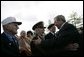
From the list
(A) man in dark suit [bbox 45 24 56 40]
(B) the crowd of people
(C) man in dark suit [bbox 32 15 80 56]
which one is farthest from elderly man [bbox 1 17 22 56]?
(A) man in dark suit [bbox 45 24 56 40]

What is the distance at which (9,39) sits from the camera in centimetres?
656

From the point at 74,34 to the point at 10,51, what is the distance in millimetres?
1589

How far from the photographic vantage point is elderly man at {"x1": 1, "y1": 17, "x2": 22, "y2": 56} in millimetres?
6009

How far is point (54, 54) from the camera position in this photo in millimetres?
4871

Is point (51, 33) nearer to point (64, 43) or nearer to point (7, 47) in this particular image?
point (7, 47)

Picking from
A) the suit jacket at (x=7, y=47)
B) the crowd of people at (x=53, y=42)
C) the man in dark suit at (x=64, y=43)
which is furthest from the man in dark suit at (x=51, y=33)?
the man in dark suit at (x=64, y=43)

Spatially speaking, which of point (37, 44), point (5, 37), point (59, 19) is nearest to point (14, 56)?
point (5, 37)

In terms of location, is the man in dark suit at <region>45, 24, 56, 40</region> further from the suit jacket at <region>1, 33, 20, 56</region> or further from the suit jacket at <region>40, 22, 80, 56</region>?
the suit jacket at <region>40, 22, 80, 56</region>

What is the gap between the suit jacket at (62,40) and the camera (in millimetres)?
4891

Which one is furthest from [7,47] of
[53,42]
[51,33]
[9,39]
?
[51,33]

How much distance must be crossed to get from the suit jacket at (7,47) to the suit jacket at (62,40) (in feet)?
4.28

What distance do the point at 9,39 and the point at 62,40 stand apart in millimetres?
1880

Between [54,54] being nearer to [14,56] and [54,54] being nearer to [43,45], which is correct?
[43,45]

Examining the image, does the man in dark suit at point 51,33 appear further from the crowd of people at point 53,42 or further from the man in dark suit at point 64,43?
the man in dark suit at point 64,43
